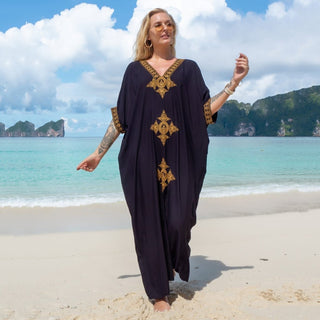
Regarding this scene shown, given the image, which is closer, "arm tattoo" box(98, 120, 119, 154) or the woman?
the woman

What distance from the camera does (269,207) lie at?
29.8 ft

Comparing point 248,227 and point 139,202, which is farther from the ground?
point 139,202

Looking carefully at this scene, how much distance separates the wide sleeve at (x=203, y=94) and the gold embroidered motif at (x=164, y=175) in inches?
18.6

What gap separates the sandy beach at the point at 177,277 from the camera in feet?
10.3

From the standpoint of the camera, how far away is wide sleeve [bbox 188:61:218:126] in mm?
3104

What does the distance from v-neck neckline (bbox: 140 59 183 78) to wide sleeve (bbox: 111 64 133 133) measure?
13 cm

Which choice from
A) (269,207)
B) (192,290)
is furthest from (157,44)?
(269,207)

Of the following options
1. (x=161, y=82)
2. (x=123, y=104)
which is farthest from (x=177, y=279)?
(x=161, y=82)

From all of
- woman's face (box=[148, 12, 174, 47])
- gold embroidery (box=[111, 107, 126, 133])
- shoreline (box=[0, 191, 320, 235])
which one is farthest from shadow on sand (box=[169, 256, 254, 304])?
shoreline (box=[0, 191, 320, 235])

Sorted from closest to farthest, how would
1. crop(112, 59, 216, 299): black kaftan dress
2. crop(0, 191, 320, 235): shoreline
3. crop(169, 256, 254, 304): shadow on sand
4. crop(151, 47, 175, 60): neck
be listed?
crop(112, 59, 216, 299): black kaftan dress, crop(151, 47, 175, 60): neck, crop(169, 256, 254, 304): shadow on sand, crop(0, 191, 320, 235): shoreline

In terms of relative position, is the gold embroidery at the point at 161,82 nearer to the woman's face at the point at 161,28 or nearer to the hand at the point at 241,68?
the woman's face at the point at 161,28

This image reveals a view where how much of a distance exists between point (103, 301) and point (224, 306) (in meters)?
0.95

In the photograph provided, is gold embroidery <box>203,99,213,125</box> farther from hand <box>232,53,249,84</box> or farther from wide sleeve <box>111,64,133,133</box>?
wide sleeve <box>111,64,133,133</box>

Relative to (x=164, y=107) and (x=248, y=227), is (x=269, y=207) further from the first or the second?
(x=164, y=107)
